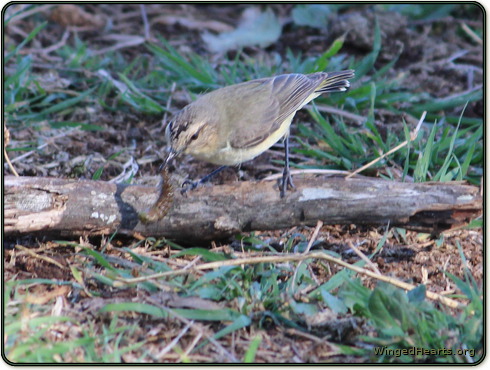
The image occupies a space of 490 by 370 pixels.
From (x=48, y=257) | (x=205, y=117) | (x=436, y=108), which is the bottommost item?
(x=436, y=108)

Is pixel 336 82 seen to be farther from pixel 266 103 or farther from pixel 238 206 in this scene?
pixel 238 206

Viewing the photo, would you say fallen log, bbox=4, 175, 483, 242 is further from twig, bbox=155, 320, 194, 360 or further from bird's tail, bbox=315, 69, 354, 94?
bird's tail, bbox=315, 69, 354, 94

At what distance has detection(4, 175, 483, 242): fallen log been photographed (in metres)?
4.94

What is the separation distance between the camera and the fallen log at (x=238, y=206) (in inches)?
194

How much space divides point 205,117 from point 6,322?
2.38 m

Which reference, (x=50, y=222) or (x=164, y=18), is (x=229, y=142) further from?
(x=164, y=18)

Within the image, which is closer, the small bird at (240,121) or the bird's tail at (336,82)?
the small bird at (240,121)

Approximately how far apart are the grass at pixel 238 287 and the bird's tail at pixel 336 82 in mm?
251

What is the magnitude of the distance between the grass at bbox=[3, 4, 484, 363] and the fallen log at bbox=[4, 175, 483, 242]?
204 millimetres

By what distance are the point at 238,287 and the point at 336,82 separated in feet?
10.2

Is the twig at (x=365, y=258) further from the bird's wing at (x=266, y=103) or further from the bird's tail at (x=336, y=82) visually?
the bird's tail at (x=336, y=82)

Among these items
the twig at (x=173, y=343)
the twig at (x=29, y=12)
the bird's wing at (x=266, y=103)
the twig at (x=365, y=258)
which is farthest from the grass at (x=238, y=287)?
the twig at (x=29, y=12)

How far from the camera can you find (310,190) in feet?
16.8

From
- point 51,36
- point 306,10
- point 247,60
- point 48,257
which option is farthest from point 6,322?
point 306,10
